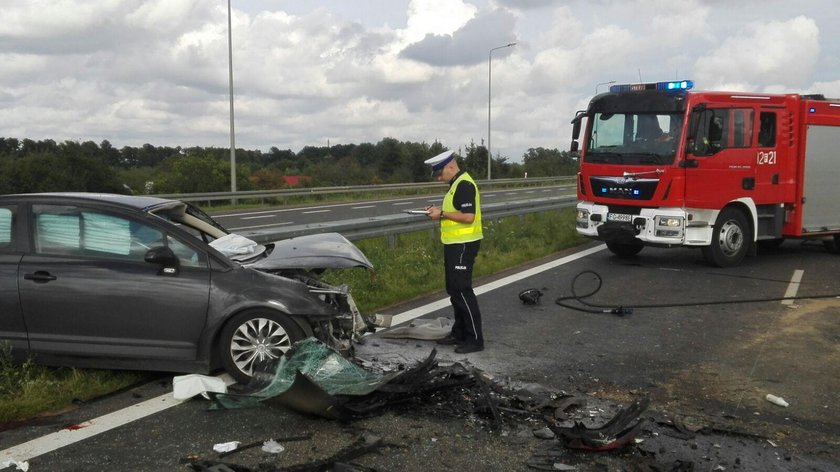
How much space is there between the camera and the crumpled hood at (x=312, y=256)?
225 inches

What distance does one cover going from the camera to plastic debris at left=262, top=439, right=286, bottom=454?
4120 mm

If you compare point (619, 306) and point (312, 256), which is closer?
point (312, 256)

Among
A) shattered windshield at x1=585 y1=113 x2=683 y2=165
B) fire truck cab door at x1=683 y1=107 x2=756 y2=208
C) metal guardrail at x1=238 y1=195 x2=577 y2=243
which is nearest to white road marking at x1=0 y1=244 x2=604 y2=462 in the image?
metal guardrail at x1=238 y1=195 x2=577 y2=243

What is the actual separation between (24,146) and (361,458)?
3444 cm

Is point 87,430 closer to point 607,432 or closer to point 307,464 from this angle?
point 307,464

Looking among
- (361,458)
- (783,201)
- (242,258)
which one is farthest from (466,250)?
(783,201)

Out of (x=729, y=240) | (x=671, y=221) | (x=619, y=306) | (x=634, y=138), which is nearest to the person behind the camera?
(x=619, y=306)

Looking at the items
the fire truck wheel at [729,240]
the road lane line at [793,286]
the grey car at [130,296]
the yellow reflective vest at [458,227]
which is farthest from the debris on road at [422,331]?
the fire truck wheel at [729,240]

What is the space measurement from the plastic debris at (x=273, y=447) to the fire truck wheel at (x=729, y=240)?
8.72 meters

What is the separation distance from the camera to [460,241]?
651 cm

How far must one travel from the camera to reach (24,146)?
33.4m

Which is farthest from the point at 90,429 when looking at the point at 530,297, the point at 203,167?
the point at 203,167

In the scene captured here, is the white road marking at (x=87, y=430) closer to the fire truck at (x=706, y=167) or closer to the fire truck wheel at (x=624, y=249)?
the fire truck at (x=706, y=167)

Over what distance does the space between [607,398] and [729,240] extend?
7.19 meters
